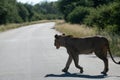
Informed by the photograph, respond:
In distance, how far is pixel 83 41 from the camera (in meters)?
13.8

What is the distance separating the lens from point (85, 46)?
542 inches

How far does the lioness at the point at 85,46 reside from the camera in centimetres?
1363

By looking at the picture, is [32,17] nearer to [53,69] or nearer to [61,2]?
[61,2]

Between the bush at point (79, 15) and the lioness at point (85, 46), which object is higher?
the lioness at point (85, 46)

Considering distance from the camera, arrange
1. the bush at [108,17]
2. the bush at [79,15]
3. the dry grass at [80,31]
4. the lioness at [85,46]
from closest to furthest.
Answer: the lioness at [85,46]
the bush at [108,17]
the dry grass at [80,31]
the bush at [79,15]

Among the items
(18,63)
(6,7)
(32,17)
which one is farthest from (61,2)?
(18,63)

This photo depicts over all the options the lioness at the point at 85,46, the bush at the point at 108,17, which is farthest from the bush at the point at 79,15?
the lioness at the point at 85,46

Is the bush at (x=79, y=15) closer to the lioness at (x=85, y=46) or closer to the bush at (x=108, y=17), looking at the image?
the bush at (x=108, y=17)

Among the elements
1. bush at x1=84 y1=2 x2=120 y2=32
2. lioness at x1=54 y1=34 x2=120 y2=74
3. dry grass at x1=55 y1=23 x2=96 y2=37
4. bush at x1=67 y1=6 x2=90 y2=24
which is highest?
lioness at x1=54 y1=34 x2=120 y2=74

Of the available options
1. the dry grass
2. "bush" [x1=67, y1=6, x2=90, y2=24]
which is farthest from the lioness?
"bush" [x1=67, y1=6, x2=90, y2=24]

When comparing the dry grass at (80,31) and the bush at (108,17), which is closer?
the bush at (108,17)

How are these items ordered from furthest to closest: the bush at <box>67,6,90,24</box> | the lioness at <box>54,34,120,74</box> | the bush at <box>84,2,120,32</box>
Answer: the bush at <box>67,6,90,24</box> → the bush at <box>84,2,120,32</box> → the lioness at <box>54,34,120,74</box>

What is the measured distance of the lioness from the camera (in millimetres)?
13633

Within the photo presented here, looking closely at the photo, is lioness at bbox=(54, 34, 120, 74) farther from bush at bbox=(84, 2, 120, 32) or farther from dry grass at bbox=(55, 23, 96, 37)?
dry grass at bbox=(55, 23, 96, 37)
